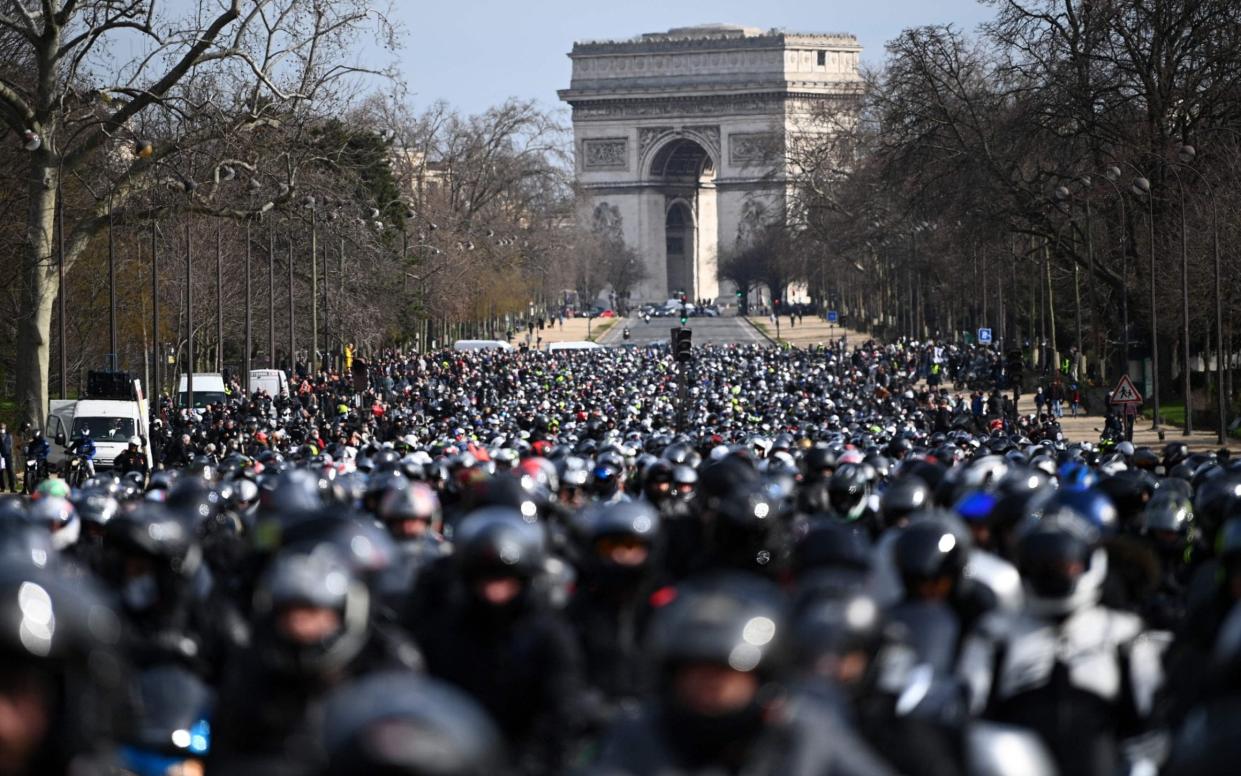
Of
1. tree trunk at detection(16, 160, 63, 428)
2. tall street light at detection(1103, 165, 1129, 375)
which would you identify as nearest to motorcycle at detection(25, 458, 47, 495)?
tree trunk at detection(16, 160, 63, 428)

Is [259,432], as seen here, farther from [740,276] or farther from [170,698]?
[740,276]

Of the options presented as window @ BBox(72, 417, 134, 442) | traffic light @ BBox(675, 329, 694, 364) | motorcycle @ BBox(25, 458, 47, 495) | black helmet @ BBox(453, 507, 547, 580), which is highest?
traffic light @ BBox(675, 329, 694, 364)

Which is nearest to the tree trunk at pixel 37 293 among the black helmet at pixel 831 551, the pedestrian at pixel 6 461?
the pedestrian at pixel 6 461

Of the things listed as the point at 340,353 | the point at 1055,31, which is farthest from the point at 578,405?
the point at 340,353

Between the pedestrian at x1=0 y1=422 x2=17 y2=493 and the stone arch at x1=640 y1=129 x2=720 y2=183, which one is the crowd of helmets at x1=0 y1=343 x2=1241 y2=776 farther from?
the stone arch at x1=640 y1=129 x2=720 y2=183

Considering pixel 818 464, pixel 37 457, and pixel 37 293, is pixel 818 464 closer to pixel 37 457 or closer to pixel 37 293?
pixel 37 457

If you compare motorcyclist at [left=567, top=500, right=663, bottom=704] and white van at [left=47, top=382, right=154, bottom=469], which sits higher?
motorcyclist at [left=567, top=500, right=663, bottom=704]

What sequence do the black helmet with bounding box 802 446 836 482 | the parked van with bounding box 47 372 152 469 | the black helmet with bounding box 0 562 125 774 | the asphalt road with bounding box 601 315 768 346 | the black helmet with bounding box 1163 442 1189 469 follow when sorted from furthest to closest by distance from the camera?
the asphalt road with bounding box 601 315 768 346 < the parked van with bounding box 47 372 152 469 < the black helmet with bounding box 1163 442 1189 469 < the black helmet with bounding box 802 446 836 482 < the black helmet with bounding box 0 562 125 774
